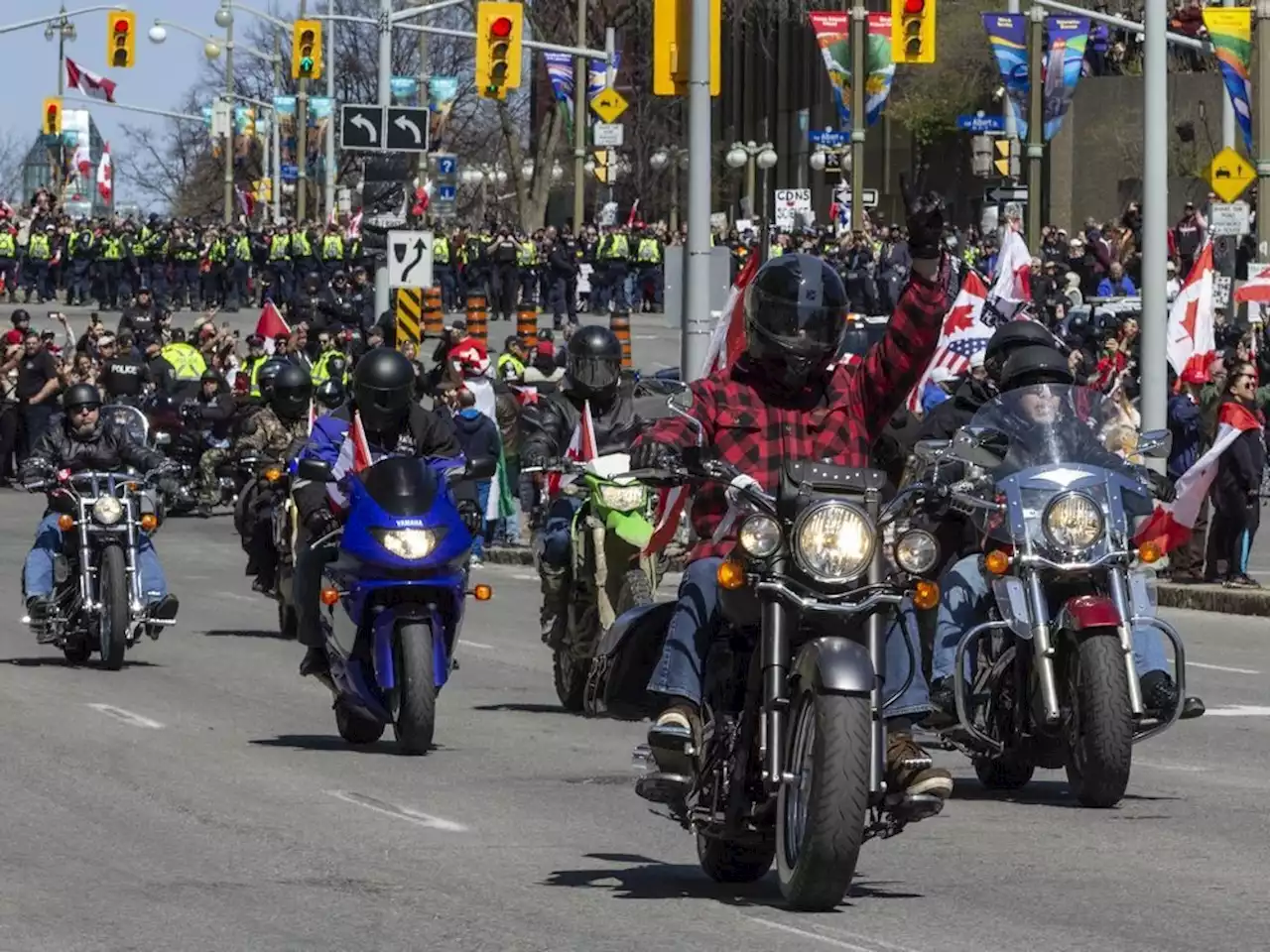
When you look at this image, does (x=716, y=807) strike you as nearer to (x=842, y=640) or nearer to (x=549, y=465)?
(x=842, y=640)

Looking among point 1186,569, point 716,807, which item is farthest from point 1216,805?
point 1186,569

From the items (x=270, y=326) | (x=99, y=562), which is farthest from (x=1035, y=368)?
(x=270, y=326)

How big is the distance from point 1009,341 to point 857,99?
4246 centimetres

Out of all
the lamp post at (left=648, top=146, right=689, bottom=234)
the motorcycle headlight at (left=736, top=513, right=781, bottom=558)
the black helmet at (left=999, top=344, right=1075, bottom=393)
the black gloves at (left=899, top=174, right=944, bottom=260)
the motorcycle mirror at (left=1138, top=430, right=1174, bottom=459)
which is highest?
the lamp post at (left=648, top=146, right=689, bottom=234)

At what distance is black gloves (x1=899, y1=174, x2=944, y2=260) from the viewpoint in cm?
798

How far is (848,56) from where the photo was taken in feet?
176

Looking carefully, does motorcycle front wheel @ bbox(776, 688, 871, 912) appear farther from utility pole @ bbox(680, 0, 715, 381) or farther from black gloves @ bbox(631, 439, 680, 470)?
utility pole @ bbox(680, 0, 715, 381)

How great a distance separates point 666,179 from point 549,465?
7715 cm

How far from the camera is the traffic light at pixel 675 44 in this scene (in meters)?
24.3

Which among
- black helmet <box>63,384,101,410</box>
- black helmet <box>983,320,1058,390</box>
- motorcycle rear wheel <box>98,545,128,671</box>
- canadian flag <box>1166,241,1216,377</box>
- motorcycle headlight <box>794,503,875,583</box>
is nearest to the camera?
motorcycle headlight <box>794,503,875,583</box>

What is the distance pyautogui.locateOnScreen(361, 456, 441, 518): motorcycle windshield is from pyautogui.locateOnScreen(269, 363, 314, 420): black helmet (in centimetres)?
636

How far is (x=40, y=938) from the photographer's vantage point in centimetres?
784

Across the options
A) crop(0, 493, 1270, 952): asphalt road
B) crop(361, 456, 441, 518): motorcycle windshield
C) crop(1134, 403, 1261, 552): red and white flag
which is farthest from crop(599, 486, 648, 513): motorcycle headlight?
crop(1134, 403, 1261, 552): red and white flag

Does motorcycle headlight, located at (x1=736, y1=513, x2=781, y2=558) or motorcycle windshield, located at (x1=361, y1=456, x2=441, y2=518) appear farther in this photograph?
motorcycle windshield, located at (x1=361, y1=456, x2=441, y2=518)
